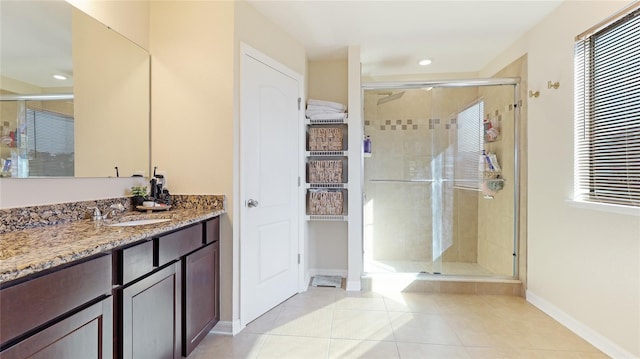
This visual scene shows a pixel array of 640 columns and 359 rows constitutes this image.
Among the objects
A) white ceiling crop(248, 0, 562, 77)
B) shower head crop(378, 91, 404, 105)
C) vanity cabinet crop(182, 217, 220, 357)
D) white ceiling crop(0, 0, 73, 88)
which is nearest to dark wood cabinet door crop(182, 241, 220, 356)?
vanity cabinet crop(182, 217, 220, 357)

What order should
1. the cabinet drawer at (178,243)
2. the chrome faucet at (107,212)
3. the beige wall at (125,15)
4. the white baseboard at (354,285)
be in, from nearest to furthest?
the cabinet drawer at (178,243) → the chrome faucet at (107,212) → the beige wall at (125,15) → the white baseboard at (354,285)

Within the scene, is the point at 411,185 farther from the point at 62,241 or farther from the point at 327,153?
the point at 62,241


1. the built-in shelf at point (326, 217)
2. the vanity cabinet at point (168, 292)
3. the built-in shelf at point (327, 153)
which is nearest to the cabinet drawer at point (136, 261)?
the vanity cabinet at point (168, 292)

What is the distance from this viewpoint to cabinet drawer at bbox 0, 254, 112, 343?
0.77m

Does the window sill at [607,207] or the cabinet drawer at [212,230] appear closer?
the window sill at [607,207]

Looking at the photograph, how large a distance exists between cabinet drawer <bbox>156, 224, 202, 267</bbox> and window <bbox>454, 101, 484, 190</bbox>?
266 centimetres

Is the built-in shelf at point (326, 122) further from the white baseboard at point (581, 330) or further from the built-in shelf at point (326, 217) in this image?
the white baseboard at point (581, 330)

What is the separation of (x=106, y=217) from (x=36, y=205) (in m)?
0.32

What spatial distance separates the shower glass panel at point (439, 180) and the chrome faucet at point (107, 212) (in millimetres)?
2213

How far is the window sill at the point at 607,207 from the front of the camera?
159 centimetres

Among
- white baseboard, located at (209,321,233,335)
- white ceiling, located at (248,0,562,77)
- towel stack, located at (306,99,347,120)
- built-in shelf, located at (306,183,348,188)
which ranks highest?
white ceiling, located at (248,0,562,77)

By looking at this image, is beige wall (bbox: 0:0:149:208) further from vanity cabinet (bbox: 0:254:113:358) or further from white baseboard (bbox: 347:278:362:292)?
white baseboard (bbox: 347:278:362:292)

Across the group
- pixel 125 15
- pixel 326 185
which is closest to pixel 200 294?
pixel 326 185

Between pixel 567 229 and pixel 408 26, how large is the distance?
2063mm
